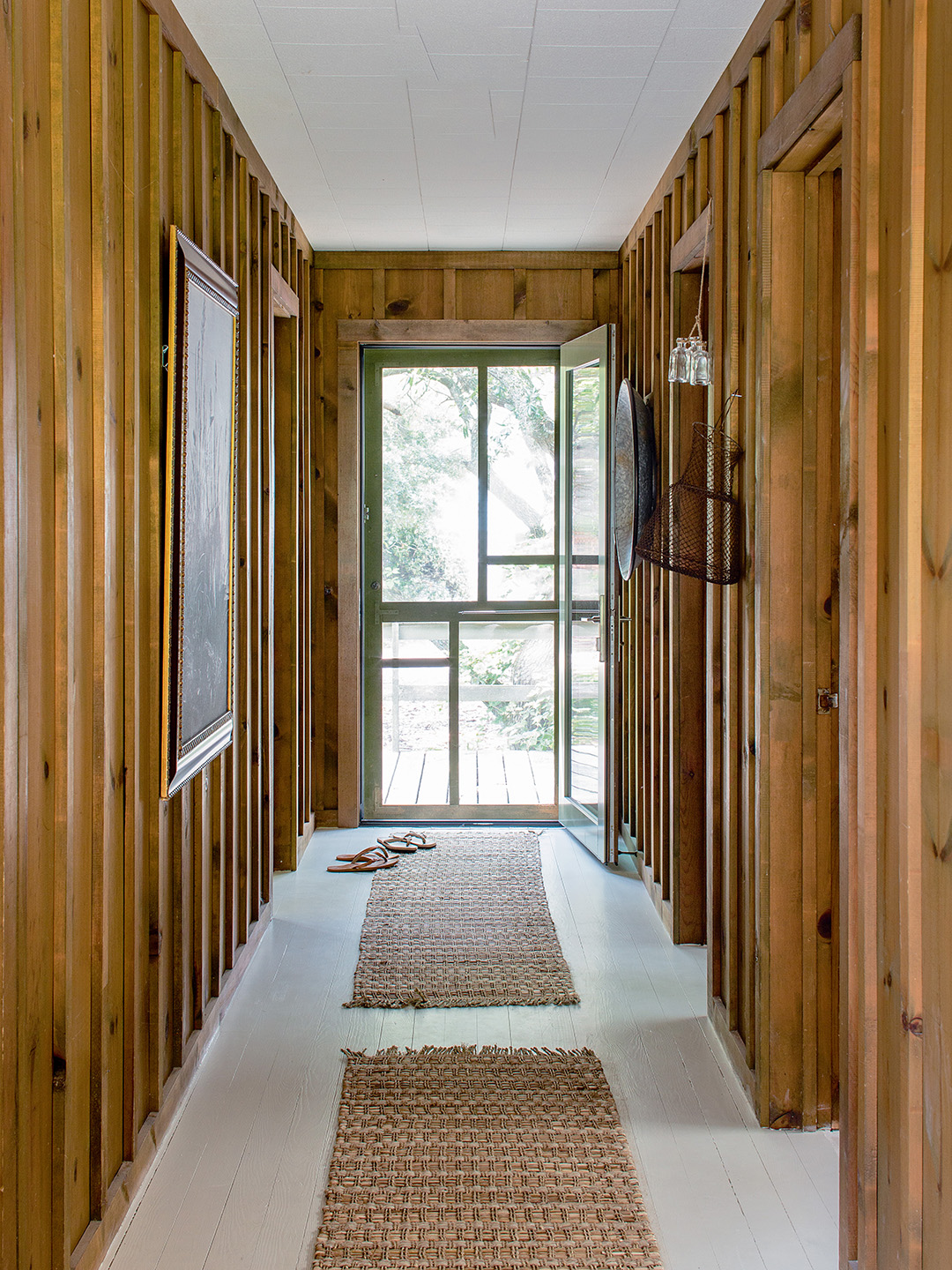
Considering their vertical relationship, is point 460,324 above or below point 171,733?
above

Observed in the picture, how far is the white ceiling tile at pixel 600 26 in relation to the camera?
2.65 meters

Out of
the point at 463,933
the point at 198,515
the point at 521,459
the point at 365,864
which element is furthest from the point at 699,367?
the point at 365,864

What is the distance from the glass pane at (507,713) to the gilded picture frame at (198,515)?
7.74ft

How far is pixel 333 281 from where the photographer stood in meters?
5.20

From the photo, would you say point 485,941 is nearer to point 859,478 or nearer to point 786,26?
point 859,478

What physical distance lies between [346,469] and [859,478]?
368 cm

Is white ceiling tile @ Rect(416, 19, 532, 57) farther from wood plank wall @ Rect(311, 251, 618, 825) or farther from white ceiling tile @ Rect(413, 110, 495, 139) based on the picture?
wood plank wall @ Rect(311, 251, 618, 825)

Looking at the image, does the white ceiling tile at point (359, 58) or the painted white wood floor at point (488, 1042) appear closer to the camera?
the painted white wood floor at point (488, 1042)

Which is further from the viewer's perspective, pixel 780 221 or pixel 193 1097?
pixel 193 1097

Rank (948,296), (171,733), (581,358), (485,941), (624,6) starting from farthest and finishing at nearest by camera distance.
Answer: (581,358) → (485,941) → (624,6) → (171,733) → (948,296)

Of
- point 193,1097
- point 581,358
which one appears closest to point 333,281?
point 581,358

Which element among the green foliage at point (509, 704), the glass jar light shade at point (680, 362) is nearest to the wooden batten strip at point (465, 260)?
the green foliage at point (509, 704)

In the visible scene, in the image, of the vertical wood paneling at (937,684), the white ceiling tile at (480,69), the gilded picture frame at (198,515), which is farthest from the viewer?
the white ceiling tile at (480,69)

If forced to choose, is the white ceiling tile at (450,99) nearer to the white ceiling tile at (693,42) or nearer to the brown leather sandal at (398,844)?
the white ceiling tile at (693,42)
